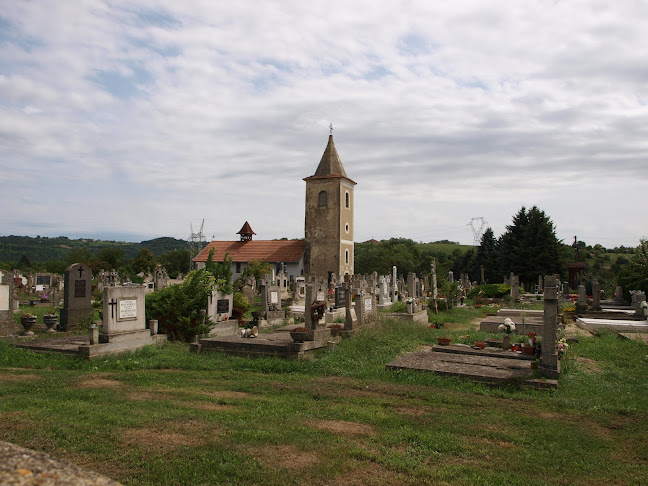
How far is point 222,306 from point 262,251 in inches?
1444

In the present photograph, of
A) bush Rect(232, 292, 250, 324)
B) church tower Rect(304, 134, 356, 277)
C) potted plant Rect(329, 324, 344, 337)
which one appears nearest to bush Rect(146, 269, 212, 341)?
bush Rect(232, 292, 250, 324)

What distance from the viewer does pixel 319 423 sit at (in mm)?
6234

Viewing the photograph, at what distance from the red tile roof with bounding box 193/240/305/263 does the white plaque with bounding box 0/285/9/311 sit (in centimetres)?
3576

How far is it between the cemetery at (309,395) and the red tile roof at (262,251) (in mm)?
33532

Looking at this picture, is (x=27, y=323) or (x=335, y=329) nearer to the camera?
(x=335, y=329)

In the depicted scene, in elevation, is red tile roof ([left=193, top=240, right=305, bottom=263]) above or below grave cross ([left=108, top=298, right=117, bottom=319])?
above

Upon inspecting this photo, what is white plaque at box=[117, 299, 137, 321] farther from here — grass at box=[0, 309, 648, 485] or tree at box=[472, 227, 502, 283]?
tree at box=[472, 227, 502, 283]

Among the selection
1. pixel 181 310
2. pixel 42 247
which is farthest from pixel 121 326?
pixel 42 247

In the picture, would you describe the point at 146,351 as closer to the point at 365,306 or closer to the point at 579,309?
the point at 365,306

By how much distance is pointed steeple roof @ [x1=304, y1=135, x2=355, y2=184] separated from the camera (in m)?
50.4

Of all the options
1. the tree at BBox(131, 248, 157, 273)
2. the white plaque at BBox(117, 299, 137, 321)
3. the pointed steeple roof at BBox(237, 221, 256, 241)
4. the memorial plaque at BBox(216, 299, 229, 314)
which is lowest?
the memorial plaque at BBox(216, 299, 229, 314)

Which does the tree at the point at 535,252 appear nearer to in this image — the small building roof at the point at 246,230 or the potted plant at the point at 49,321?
the small building roof at the point at 246,230

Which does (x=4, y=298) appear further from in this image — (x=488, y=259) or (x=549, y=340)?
(x=488, y=259)

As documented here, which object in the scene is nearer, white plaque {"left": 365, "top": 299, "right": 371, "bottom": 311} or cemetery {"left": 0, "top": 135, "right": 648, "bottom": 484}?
cemetery {"left": 0, "top": 135, "right": 648, "bottom": 484}
